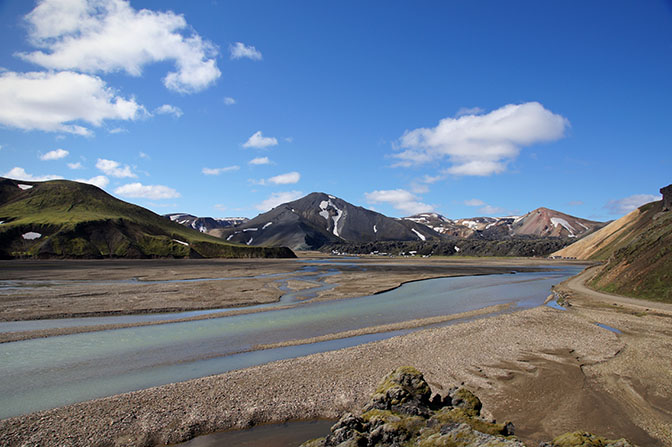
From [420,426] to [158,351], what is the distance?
62.9 ft

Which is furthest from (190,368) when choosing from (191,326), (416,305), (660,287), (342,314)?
(660,287)

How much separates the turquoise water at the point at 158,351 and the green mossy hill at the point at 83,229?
4883 inches

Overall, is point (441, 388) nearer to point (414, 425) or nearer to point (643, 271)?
point (414, 425)

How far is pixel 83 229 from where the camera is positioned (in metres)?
140

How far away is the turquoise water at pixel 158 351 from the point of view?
17.2 metres

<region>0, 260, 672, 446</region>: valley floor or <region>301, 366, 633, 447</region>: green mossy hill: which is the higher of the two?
<region>301, 366, 633, 447</region>: green mossy hill

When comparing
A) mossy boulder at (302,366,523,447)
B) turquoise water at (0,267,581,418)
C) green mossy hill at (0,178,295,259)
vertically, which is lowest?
turquoise water at (0,267,581,418)

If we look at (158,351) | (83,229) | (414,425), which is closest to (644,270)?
(414,425)

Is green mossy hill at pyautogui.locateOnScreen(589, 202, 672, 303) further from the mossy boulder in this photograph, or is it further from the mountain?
the mossy boulder

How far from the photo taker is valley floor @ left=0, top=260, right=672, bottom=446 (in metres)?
13.0

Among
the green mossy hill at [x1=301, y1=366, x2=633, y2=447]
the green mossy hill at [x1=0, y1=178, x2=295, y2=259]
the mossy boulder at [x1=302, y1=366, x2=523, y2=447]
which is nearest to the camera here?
the green mossy hill at [x1=301, y1=366, x2=633, y2=447]

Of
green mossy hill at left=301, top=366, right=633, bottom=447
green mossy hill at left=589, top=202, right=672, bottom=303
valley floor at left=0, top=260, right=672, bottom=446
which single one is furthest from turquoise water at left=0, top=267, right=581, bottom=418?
green mossy hill at left=589, top=202, right=672, bottom=303

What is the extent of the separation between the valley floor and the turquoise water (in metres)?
2.12

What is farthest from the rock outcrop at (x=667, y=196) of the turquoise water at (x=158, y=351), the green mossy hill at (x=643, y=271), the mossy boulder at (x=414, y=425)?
the mossy boulder at (x=414, y=425)
